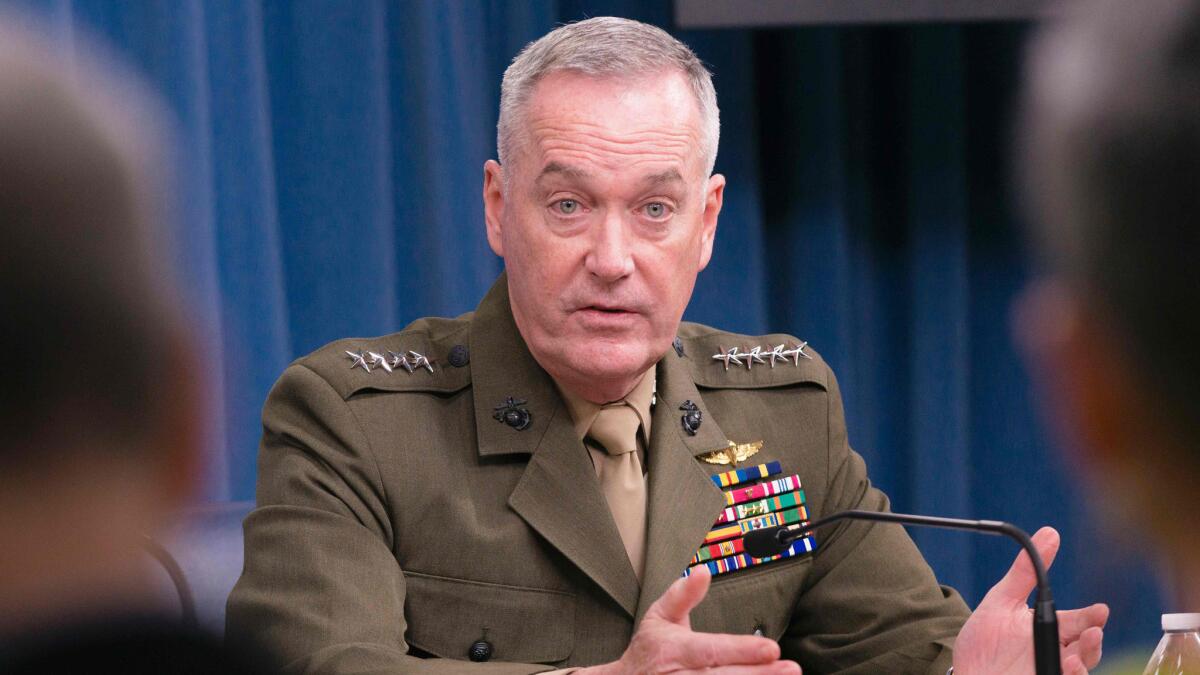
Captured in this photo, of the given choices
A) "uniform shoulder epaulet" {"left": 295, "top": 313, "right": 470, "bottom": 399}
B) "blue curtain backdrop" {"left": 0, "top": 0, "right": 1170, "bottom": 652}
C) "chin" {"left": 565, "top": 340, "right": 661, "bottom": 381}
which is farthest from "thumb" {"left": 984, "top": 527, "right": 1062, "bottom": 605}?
"blue curtain backdrop" {"left": 0, "top": 0, "right": 1170, "bottom": 652}

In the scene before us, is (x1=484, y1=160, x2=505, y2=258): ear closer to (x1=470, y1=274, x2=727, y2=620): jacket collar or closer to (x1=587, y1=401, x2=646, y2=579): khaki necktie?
(x1=470, y1=274, x2=727, y2=620): jacket collar

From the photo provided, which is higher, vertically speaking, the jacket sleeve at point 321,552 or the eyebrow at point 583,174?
the eyebrow at point 583,174

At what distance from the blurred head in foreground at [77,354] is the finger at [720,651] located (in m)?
0.72

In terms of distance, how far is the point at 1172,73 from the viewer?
2.45ft

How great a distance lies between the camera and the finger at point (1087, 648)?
1389 millimetres

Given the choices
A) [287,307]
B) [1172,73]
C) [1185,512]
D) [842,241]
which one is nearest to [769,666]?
[1185,512]

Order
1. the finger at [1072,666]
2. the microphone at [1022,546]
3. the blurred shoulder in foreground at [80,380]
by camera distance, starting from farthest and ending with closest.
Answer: the finger at [1072,666] < the microphone at [1022,546] < the blurred shoulder in foreground at [80,380]

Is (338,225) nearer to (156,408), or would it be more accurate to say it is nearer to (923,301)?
(923,301)

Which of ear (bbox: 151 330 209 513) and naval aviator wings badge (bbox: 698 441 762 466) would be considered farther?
naval aviator wings badge (bbox: 698 441 762 466)

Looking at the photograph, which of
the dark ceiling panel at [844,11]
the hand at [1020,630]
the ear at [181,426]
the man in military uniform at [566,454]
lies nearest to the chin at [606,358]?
the man in military uniform at [566,454]

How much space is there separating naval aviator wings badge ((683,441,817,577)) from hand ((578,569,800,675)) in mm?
512

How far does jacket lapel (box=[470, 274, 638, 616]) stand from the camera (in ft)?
5.34

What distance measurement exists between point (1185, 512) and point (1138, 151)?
0.22 metres

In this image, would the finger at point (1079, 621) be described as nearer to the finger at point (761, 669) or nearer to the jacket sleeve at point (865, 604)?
the jacket sleeve at point (865, 604)
